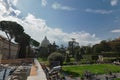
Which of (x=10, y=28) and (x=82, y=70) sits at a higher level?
(x=10, y=28)

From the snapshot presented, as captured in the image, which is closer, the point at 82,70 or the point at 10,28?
the point at 82,70

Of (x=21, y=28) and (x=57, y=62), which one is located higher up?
(x=21, y=28)

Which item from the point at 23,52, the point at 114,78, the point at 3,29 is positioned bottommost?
the point at 114,78

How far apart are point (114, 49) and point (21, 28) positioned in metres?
31.5

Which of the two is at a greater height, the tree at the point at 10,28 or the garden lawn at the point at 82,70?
the tree at the point at 10,28

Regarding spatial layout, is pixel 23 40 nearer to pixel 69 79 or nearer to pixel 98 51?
pixel 98 51

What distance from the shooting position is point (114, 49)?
79438mm

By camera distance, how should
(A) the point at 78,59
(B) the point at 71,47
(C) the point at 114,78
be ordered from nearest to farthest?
(C) the point at 114,78 < (A) the point at 78,59 < (B) the point at 71,47

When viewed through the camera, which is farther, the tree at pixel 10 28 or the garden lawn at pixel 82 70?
the tree at pixel 10 28

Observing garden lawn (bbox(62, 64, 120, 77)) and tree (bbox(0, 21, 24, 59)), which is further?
tree (bbox(0, 21, 24, 59))

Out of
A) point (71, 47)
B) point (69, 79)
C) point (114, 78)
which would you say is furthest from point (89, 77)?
point (71, 47)

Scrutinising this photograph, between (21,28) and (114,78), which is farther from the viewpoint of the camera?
(21,28)

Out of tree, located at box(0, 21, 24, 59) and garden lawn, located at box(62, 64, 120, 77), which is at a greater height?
tree, located at box(0, 21, 24, 59)

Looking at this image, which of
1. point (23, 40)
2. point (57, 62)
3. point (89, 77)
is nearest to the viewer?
point (89, 77)
